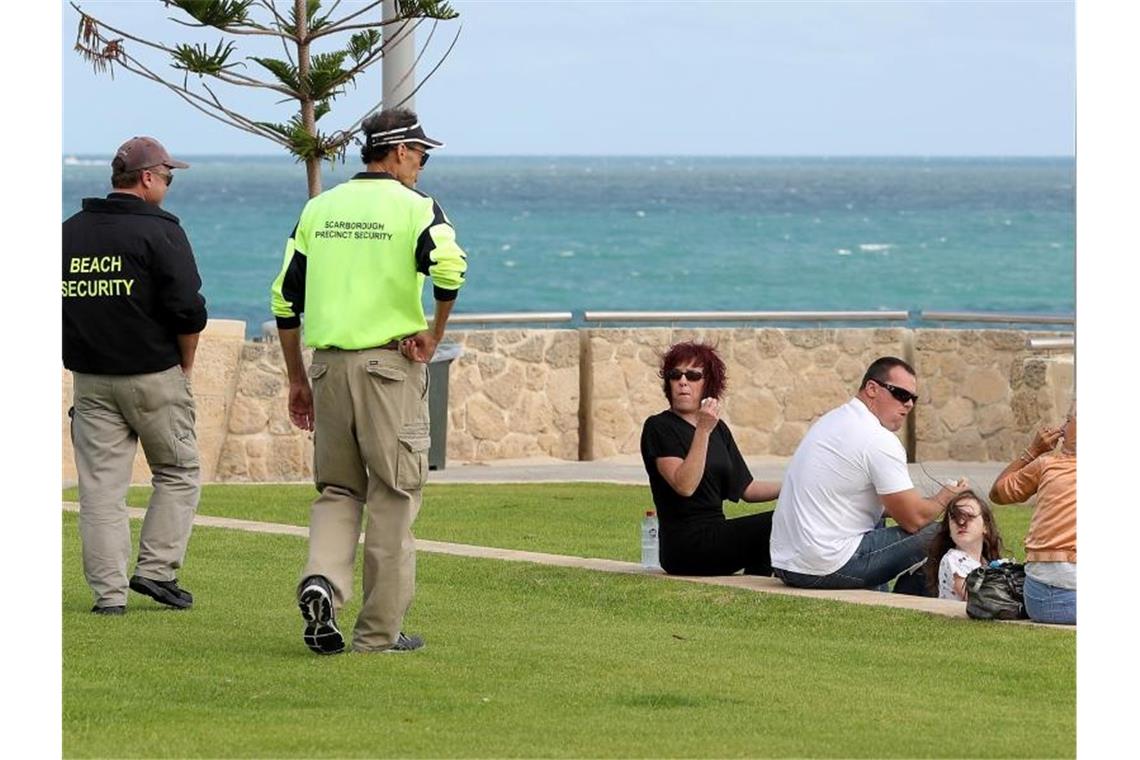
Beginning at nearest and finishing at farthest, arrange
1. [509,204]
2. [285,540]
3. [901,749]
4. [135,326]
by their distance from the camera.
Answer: [901,749], [135,326], [285,540], [509,204]

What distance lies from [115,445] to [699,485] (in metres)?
2.50

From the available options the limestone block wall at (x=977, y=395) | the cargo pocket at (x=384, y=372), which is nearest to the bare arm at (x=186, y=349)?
the cargo pocket at (x=384, y=372)

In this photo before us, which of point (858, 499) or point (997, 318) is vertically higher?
point (997, 318)

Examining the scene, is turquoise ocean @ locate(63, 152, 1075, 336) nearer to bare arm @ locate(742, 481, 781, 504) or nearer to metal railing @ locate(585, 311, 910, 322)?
metal railing @ locate(585, 311, 910, 322)

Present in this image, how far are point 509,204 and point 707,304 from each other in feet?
193

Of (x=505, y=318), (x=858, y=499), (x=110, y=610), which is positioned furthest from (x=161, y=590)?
(x=505, y=318)

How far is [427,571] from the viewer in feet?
32.2

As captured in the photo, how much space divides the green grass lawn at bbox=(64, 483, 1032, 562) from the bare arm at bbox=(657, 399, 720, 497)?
1.72 m

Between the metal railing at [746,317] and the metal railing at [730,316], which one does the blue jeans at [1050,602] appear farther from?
the metal railing at [730,316]

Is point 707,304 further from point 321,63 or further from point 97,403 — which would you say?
point 97,403

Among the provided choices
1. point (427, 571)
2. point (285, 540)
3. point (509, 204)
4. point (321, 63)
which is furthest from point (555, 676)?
point (509, 204)

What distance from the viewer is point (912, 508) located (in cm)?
864

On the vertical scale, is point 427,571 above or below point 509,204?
below

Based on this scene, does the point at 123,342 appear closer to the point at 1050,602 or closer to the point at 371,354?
the point at 371,354
